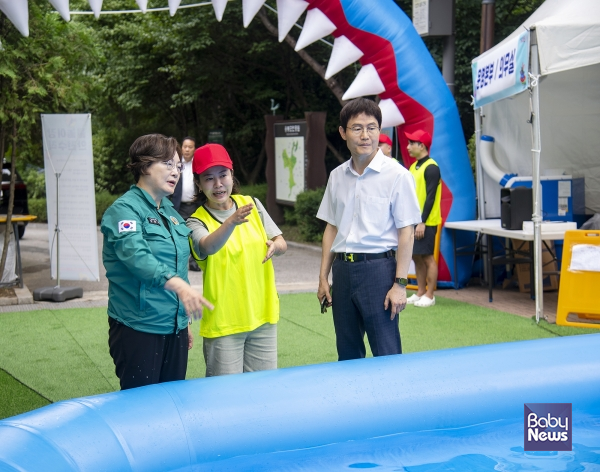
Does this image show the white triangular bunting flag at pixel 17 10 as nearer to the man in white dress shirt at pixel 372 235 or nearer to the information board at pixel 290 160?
the man in white dress shirt at pixel 372 235

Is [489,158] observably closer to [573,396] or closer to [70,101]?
[70,101]

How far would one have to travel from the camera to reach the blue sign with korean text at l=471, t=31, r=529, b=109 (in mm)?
6879

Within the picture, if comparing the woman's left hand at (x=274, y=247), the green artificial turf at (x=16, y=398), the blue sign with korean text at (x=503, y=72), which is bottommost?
the green artificial turf at (x=16, y=398)

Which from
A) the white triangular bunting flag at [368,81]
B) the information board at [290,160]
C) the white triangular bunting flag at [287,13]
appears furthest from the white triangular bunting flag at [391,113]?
the information board at [290,160]

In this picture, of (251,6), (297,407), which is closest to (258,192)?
(251,6)

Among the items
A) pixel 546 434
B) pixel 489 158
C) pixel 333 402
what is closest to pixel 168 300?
pixel 333 402

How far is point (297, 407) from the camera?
3426mm

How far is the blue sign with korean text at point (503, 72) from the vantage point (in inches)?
271

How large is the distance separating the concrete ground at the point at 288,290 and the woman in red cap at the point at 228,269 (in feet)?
13.9

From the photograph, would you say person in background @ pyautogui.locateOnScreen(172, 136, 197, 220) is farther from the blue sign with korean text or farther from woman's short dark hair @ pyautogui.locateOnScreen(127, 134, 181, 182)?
woman's short dark hair @ pyautogui.locateOnScreen(127, 134, 181, 182)

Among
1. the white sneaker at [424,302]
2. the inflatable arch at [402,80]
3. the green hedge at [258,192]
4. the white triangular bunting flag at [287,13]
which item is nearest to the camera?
the white triangular bunting flag at [287,13]

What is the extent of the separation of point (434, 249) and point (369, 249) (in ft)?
15.0

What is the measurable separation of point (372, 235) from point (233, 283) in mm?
767

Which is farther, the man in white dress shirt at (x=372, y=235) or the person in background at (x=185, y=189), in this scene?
the person in background at (x=185, y=189)
